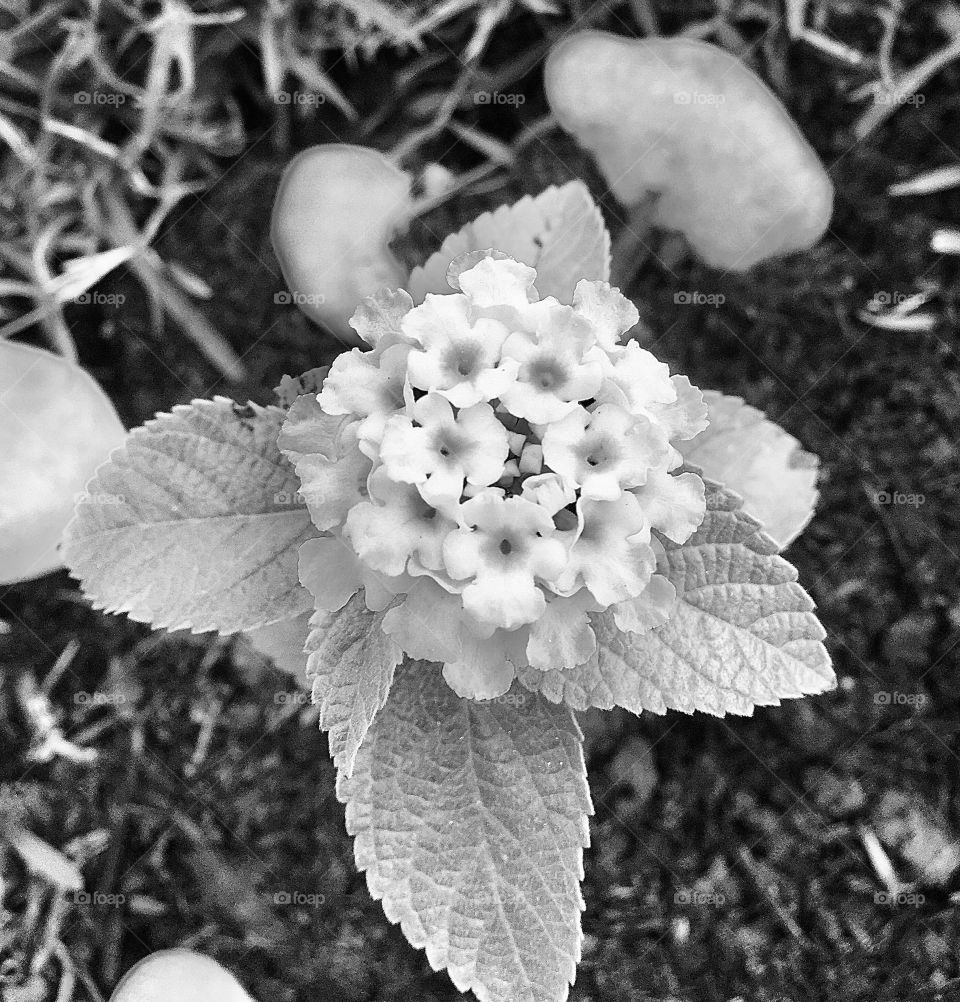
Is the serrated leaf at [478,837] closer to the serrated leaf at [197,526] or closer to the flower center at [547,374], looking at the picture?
the serrated leaf at [197,526]

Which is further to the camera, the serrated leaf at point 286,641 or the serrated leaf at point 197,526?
the serrated leaf at point 286,641

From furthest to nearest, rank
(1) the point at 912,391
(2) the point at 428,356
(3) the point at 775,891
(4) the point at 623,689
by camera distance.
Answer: (1) the point at 912,391 < (3) the point at 775,891 < (4) the point at 623,689 < (2) the point at 428,356

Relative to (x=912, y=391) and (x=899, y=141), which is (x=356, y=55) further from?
(x=912, y=391)

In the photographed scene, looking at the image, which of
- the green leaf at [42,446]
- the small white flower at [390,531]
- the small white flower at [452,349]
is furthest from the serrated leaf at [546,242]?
the green leaf at [42,446]

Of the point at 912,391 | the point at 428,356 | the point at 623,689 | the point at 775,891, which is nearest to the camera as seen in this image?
the point at 428,356

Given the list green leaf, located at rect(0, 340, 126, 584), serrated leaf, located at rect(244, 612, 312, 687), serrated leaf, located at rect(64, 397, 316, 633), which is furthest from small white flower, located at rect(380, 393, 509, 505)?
green leaf, located at rect(0, 340, 126, 584)

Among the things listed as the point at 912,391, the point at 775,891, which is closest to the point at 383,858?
the point at 775,891

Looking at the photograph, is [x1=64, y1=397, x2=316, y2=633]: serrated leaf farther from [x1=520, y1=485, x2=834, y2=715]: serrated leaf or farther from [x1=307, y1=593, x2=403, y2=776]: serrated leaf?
[x1=520, y1=485, x2=834, y2=715]: serrated leaf
